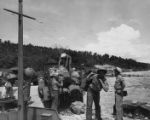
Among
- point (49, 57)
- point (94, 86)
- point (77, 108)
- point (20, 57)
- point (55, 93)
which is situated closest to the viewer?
point (20, 57)

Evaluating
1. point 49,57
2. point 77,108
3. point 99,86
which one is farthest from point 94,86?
point 49,57

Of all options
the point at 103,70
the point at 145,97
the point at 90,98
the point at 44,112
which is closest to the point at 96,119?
the point at 90,98

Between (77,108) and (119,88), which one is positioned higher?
(119,88)

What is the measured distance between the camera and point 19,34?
754 cm

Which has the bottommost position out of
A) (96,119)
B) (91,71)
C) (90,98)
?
(96,119)

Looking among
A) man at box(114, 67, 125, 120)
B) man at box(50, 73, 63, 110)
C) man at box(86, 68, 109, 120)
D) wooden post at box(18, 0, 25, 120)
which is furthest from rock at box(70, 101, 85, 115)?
wooden post at box(18, 0, 25, 120)

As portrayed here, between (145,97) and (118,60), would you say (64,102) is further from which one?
(118,60)

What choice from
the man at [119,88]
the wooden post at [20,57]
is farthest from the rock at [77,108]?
the wooden post at [20,57]

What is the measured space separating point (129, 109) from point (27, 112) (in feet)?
15.4

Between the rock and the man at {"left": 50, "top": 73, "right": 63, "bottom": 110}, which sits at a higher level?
the man at {"left": 50, "top": 73, "right": 63, "bottom": 110}

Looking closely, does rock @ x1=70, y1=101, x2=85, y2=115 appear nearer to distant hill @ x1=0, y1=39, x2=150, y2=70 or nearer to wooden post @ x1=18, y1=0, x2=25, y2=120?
wooden post @ x1=18, y1=0, x2=25, y2=120

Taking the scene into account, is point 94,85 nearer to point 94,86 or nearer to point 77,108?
point 94,86

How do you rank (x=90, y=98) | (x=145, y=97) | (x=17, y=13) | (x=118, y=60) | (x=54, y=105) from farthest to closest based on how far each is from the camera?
(x=118, y=60) < (x=145, y=97) < (x=54, y=105) < (x=90, y=98) < (x=17, y=13)

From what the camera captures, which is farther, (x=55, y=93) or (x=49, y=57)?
(x=49, y=57)
